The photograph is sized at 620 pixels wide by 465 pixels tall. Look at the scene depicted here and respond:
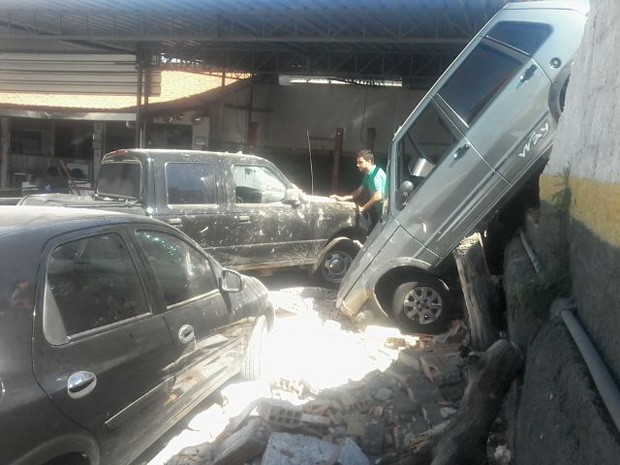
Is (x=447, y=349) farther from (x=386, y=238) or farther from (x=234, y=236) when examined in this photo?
(x=234, y=236)

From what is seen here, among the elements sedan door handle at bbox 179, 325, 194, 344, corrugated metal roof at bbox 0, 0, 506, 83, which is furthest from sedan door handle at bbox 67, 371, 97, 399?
corrugated metal roof at bbox 0, 0, 506, 83

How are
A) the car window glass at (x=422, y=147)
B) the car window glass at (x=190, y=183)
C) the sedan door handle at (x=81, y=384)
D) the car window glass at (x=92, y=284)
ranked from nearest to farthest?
the sedan door handle at (x=81, y=384), the car window glass at (x=92, y=284), the car window glass at (x=422, y=147), the car window glass at (x=190, y=183)

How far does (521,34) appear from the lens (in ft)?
19.1

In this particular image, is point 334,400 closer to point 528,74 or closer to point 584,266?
point 584,266

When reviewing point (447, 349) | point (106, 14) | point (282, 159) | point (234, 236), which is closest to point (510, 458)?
point (447, 349)

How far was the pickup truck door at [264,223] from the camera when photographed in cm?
774

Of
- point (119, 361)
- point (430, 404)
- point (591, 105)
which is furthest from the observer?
point (430, 404)

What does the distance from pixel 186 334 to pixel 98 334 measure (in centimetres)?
86

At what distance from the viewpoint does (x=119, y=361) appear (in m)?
3.06

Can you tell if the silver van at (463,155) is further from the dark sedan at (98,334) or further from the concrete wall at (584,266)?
the dark sedan at (98,334)

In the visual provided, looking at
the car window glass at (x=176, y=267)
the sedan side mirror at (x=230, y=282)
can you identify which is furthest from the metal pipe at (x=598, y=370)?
the sedan side mirror at (x=230, y=282)

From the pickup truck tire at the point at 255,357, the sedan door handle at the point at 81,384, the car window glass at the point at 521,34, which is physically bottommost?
the pickup truck tire at the point at 255,357

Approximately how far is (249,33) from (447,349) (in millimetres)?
7571

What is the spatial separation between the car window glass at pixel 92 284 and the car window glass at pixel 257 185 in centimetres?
439
